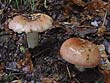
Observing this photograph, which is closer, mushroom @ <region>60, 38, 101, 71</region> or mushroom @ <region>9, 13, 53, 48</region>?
mushroom @ <region>60, 38, 101, 71</region>

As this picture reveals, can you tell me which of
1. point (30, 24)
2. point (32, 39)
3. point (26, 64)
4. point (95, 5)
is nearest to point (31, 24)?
point (30, 24)

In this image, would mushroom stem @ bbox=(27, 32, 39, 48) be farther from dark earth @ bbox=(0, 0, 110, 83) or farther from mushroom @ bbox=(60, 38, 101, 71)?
mushroom @ bbox=(60, 38, 101, 71)

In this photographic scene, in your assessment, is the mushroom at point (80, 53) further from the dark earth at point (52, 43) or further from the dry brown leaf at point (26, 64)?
the dry brown leaf at point (26, 64)

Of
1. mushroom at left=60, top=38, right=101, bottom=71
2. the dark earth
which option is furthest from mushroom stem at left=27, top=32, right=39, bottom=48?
mushroom at left=60, top=38, right=101, bottom=71

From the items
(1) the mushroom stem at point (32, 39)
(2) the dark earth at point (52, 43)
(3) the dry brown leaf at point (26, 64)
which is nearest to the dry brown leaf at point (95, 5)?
(2) the dark earth at point (52, 43)

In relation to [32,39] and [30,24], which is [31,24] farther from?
[32,39]

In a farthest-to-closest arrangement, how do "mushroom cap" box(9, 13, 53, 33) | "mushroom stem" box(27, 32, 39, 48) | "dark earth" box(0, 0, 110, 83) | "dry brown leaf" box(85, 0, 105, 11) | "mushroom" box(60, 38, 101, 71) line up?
"dry brown leaf" box(85, 0, 105, 11), "mushroom stem" box(27, 32, 39, 48), "dark earth" box(0, 0, 110, 83), "mushroom cap" box(9, 13, 53, 33), "mushroom" box(60, 38, 101, 71)

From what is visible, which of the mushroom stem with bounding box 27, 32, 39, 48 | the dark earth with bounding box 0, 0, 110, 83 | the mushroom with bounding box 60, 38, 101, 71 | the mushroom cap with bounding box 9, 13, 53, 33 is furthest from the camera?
the mushroom stem with bounding box 27, 32, 39, 48
